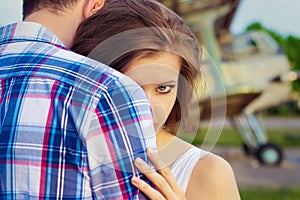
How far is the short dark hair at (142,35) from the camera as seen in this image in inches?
31.4

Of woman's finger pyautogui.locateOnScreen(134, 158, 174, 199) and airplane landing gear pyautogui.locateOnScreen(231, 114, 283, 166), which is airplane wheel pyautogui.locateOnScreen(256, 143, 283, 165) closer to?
airplane landing gear pyautogui.locateOnScreen(231, 114, 283, 166)

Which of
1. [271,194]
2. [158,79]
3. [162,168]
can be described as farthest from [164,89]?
[271,194]

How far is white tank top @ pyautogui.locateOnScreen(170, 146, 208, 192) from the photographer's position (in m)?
0.88

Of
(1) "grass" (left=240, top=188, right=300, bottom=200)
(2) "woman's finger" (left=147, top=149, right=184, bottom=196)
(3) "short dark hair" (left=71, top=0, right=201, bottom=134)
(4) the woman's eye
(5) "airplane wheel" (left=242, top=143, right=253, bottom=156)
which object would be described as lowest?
(1) "grass" (left=240, top=188, right=300, bottom=200)

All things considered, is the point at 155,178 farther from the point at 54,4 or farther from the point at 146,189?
the point at 54,4

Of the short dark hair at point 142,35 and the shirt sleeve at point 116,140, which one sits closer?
the shirt sleeve at point 116,140

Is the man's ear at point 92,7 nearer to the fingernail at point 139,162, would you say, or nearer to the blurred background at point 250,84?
the fingernail at point 139,162

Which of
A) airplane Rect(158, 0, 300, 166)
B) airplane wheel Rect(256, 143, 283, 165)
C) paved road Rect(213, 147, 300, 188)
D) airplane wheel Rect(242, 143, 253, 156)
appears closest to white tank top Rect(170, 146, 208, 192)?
paved road Rect(213, 147, 300, 188)

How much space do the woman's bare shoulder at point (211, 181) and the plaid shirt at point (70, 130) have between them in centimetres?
22

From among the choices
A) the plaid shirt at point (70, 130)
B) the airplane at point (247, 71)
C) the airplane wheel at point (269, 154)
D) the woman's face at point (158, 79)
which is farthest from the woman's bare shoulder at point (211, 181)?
the airplane wheel at point (269, 154)

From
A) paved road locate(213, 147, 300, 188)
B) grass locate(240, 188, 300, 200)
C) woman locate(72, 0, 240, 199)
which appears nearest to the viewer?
woman locate(72, 0, 240, 199)

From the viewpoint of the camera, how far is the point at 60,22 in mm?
805

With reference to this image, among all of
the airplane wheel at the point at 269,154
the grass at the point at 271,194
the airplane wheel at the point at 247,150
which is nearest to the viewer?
the grass at the point at 271,194

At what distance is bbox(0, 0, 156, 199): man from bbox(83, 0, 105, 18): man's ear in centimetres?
11
